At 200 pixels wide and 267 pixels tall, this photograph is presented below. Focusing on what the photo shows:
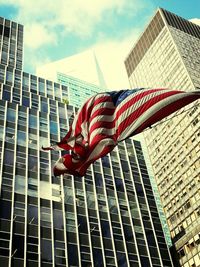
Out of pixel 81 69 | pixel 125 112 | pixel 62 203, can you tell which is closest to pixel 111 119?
pixel 125 112

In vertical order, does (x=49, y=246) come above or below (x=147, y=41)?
above

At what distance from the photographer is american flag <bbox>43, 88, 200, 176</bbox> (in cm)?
1933

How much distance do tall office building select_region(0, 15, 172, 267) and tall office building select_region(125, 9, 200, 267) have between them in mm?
12604

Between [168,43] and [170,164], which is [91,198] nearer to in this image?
[170,164]

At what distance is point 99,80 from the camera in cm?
18250

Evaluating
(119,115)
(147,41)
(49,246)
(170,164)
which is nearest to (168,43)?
(147,41)

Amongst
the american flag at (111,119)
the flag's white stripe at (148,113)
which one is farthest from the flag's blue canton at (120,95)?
the flag's white stripe at (148,113)

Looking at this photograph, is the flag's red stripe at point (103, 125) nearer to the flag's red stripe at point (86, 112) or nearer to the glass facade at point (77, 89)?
the flag's red stripe at point (86, 112)

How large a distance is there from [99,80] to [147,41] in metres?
61.2

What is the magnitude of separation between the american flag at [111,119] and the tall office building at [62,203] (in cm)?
1796

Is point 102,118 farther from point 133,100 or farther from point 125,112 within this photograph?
point 133,100

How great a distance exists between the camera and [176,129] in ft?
272

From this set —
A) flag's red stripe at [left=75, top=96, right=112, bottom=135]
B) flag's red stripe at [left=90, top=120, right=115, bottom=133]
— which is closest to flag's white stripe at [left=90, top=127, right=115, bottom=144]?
flag's red stripe at [left=90, top=120, right=115, bottom=133]

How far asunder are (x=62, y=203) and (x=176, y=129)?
43.1 metres
